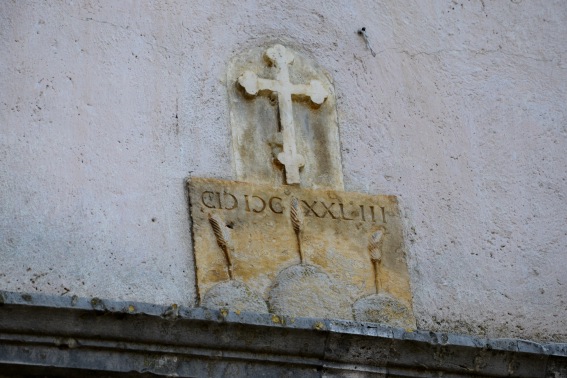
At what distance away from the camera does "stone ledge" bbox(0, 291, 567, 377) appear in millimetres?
5562

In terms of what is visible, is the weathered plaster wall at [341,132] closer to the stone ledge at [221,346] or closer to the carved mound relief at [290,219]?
the carved mound relief at [290,219]

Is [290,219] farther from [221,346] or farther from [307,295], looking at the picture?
[221,346]

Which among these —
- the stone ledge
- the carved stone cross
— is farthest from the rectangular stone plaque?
the stone ledge

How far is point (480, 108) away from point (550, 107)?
1.23ft

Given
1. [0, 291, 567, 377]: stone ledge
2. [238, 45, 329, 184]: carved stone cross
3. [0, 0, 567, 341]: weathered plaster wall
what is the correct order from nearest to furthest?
1. [0, 291, 567, 377]: stone ledge
2. [0, 0, 567, 341]: weathered plaster wall
3. [238, 45, 329, 184]: carved stone cross

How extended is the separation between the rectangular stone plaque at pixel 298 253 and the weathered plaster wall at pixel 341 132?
82 mm

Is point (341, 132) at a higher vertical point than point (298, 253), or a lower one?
higher

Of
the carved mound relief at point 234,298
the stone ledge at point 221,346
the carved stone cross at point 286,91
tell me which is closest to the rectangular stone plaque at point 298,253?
the carved mound relief at point 234,298

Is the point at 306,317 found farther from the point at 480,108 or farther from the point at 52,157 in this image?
the point at 480,108

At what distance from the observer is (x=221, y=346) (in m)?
5.80

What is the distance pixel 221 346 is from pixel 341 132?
1409 mm

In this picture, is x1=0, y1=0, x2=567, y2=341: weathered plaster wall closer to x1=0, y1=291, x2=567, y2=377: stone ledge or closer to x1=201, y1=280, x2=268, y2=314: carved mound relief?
x1=201, y1=280, x2=268, y2=314: carved mound relief

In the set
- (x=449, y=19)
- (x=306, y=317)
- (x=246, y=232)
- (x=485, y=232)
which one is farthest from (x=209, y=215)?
(x=449, y=19)

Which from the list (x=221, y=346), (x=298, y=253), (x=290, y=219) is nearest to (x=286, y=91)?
(x=290, y=219)
